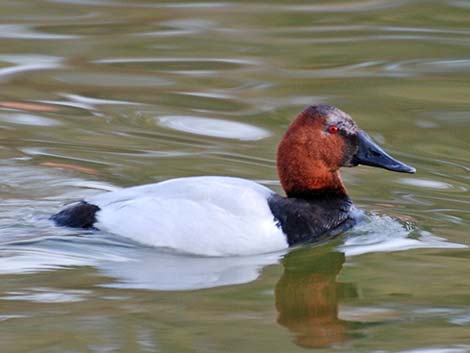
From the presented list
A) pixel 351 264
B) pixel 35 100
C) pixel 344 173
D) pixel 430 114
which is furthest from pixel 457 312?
pixel 35 100

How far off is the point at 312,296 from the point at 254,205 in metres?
0.85

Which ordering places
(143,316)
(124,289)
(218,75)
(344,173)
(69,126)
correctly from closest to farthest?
(143,316) → (124,289) → (344,173) → (69,126) → (218,75)

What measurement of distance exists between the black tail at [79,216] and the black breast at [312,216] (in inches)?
39.4

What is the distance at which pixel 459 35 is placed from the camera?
39.7ft

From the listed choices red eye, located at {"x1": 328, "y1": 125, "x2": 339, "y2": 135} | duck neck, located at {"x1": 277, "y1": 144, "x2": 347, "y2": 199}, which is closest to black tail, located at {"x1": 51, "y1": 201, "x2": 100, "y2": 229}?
duck neck, located at {"x1": 277, "y1": 144, "x2": 347, "y2": 199}

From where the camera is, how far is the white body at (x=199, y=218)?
6.98 m

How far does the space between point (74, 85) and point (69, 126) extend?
49.4 inches

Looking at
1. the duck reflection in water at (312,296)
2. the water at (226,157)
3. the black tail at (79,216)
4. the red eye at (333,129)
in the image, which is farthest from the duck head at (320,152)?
the black tail at (79,216)

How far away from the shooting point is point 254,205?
710 cm

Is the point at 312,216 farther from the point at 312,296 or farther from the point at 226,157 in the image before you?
the point at 226,157

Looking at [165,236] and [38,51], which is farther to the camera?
[38,51]

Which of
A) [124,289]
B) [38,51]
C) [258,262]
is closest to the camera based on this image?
[124,289]

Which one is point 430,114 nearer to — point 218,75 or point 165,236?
point 218,75

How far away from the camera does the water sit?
5750 millimetres
